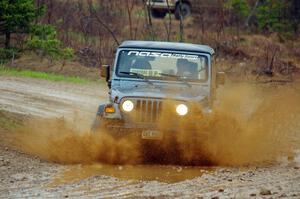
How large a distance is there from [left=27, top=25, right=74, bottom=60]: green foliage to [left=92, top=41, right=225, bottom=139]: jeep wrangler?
35.2 feet

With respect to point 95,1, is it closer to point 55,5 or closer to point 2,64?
point 55,5

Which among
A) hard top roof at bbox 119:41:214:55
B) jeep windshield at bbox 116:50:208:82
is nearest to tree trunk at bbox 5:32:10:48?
hard top roof at bbox 119:41:214:55

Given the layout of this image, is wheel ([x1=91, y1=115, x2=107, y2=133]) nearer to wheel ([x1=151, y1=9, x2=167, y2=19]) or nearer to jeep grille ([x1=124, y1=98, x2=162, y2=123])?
jeep grille ([x1=124, y1=98, x2=162, y2=123])

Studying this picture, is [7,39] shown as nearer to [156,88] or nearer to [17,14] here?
[17,14]

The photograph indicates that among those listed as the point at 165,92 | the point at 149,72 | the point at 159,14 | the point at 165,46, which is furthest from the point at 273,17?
the point at 165,92

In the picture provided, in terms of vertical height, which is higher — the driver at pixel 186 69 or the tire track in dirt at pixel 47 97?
the driver at pixel 186 69

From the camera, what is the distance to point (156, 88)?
12773mm

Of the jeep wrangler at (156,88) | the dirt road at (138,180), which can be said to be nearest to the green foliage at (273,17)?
the jeep wrangler at (156,88)

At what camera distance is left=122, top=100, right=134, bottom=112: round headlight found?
12.2m

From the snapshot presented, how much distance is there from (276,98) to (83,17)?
35.3 feet

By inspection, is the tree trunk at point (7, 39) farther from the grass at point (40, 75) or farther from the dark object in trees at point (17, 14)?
the grass at point (40, 75)

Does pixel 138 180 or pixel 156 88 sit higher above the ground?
pixel 156 88

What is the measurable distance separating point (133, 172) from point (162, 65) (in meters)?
2.34

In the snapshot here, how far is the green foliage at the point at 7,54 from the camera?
81.1ft
